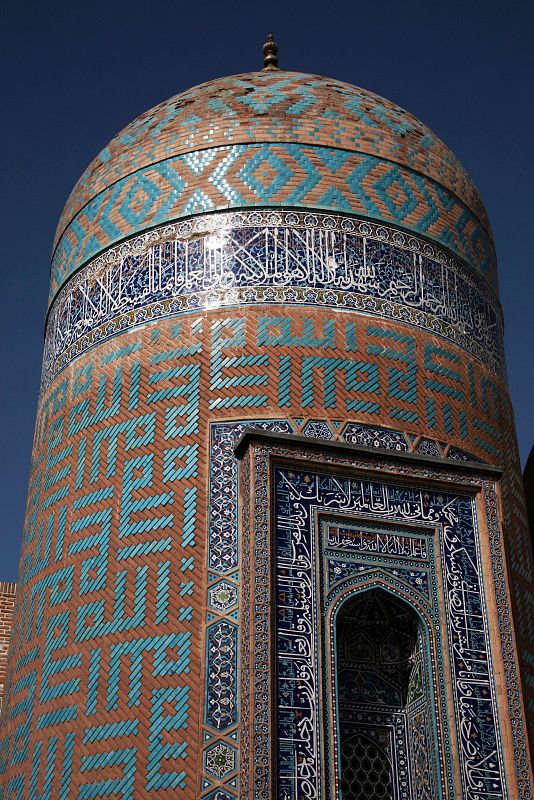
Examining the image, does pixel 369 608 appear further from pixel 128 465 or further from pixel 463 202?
pixel 463 202

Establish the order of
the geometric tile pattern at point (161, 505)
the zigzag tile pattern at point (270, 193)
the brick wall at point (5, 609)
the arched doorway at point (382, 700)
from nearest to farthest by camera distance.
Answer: the geometric tile pattern at point (161, 505)
the arched doorway at point (382, 700)
the zigzag tile pattern at point (270, 193)
the brick wall at point (5, 609)

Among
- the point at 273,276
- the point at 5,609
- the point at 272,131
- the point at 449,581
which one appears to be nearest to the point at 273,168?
the point at 272,131

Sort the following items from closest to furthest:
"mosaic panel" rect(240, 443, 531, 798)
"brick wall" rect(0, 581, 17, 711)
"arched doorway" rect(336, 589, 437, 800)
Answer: "mosaic panel" rect(240, 443, 531, 798) → "arched doorway" rect(336, 589, 437, 800) → "brick wall" rect(0, 581, 17, 711)

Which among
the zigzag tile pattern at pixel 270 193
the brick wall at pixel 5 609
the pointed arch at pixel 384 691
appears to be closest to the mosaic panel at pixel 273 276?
the zigzag tile pattern at pixel 270 193

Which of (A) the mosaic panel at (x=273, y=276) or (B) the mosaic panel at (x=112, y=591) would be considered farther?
(A) the mosaic panel at (x=273, y=276)

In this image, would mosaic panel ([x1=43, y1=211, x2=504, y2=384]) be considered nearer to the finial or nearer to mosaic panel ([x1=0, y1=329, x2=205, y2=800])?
mosaic panel ([x1=0, y1=329, x2=205, y2=800])

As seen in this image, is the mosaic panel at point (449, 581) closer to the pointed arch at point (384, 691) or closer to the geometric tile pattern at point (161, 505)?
the pointed arch at point (384, 691)

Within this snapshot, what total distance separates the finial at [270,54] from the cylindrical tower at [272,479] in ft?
2.92

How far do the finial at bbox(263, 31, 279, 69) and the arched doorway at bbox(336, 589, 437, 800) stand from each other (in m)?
5.11

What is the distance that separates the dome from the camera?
26.3ft

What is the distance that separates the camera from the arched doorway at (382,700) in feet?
20.9

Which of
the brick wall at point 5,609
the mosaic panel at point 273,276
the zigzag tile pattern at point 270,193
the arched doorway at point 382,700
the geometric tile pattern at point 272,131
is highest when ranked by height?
the geometric tile pattern at point 272,131

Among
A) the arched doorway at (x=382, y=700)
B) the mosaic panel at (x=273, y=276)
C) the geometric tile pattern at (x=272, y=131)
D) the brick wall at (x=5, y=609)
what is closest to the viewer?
the arched doorway at (x=382, y=700)

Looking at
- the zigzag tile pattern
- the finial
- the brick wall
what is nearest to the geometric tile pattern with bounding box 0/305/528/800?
the zigzag tile pattern
